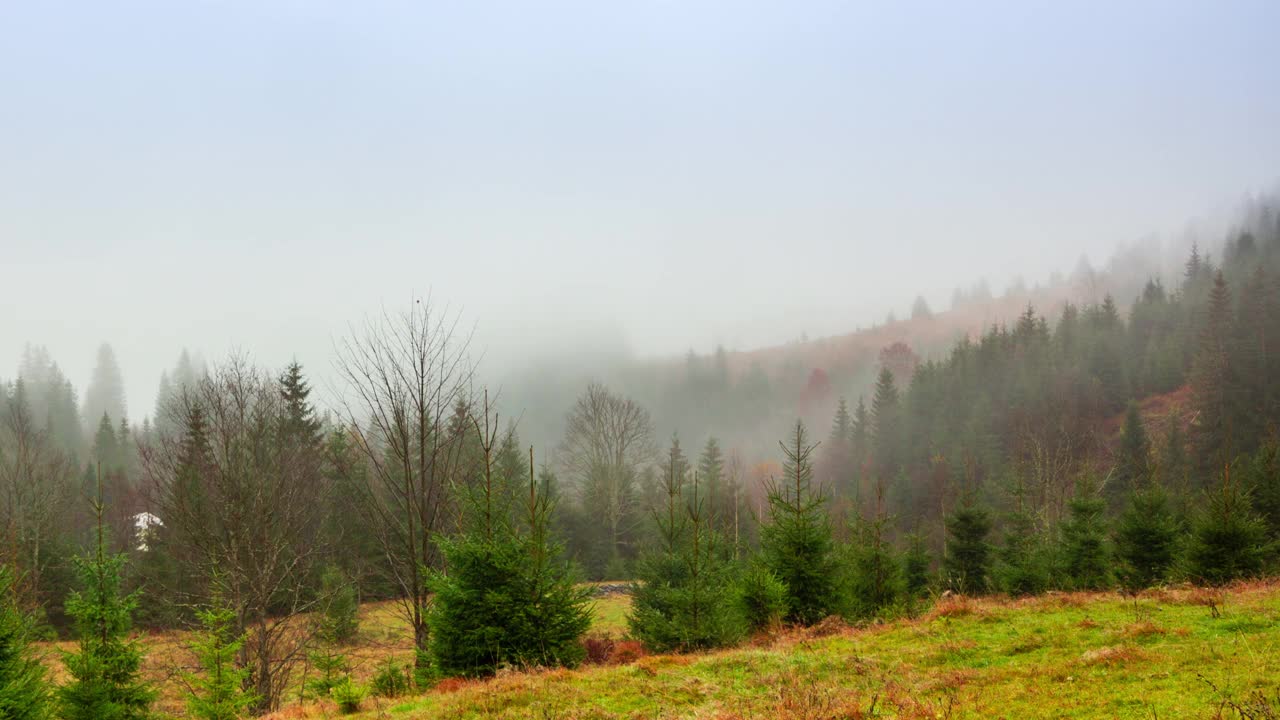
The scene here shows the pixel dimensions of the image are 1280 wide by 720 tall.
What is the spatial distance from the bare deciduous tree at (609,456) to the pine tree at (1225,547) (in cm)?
3720

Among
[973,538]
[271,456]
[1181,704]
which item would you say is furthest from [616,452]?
[1181,704]

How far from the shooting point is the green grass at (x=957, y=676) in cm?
811

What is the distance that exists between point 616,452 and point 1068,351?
229 feet

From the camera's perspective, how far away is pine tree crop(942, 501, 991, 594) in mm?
27016

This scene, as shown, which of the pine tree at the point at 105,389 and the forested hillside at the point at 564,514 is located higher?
the pine tree at the point at 105,389

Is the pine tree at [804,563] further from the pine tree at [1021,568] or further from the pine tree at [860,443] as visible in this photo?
the pine tree at [860,443]

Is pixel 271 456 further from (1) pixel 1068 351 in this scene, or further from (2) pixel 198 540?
(1) pixel 1068 351

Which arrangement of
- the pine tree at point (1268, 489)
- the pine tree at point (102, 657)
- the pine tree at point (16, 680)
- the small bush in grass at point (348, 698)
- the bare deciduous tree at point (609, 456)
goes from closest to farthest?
1. the pine tree at point (16, 680)
2. the small bush in grass at point (348, 698)
3. the pine tree at point (102, 657)
4. the pine tree at point (1268, 489)
5. the bare deciduous tree at point (609, 456)

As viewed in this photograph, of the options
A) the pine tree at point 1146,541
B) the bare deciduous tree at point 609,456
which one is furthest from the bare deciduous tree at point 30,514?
the pine tree at point 1146,541

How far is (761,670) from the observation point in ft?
37.6

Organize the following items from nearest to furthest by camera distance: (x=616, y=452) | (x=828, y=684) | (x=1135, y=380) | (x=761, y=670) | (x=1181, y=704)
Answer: (x=1181, y=704), (x=828, y=684), (x=761, y=670), (x=616, y=452), (x=1135, y=380)

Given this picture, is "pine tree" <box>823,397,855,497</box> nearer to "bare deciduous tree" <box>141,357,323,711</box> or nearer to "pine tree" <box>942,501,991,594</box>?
"pine tree" <box>942,501,991,594</box>

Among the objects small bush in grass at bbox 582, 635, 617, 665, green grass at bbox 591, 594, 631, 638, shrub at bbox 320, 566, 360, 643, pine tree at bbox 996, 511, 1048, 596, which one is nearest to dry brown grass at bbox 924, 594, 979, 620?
small bush in grass at bbox 582, 635, 617, 665

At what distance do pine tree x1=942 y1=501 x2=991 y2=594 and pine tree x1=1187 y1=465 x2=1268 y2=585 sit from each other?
25.8ft
